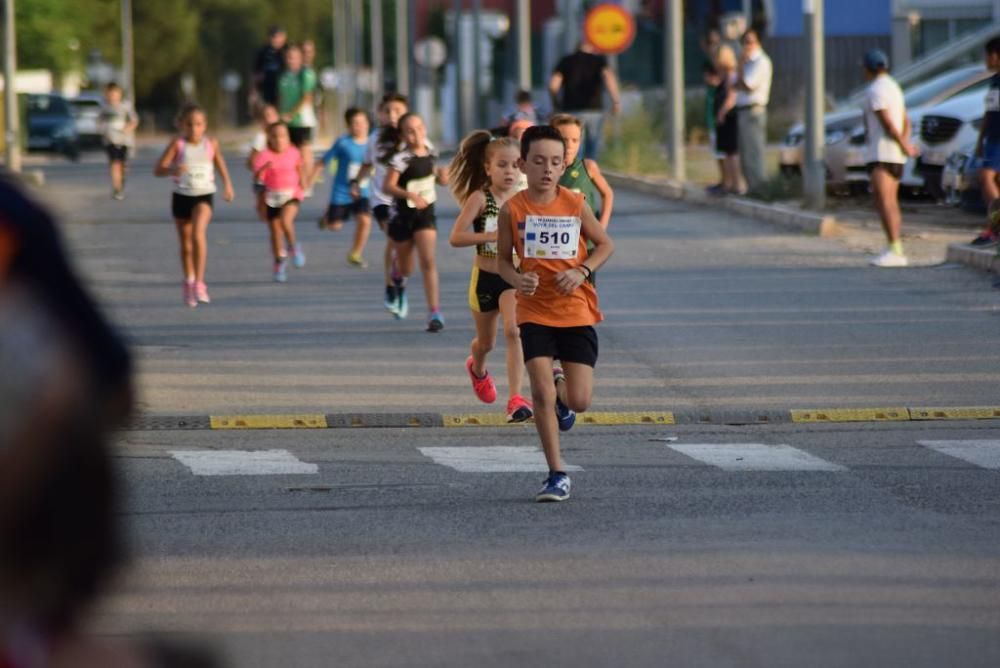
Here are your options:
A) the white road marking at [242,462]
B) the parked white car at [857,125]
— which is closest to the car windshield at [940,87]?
the parked white car at [857,125]

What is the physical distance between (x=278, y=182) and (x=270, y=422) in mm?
8417

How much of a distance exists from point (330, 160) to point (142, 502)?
38.1 ft

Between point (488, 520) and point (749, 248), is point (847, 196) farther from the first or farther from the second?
point (488, 520)

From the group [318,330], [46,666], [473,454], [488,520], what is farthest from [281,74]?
[46,666]

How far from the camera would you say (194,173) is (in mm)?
17688

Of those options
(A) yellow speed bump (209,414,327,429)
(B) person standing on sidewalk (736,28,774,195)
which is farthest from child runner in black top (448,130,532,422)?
(B) person standing on sidewalk (736,28,774,195)

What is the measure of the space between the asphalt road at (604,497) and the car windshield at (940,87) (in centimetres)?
813

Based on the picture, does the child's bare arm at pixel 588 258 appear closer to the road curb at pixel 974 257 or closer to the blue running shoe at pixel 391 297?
the blue running shoe at pixel 391 297

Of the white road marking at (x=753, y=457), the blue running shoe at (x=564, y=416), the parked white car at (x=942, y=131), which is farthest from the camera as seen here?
the parked white car at (x=942, y=131)

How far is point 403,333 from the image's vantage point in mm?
15750

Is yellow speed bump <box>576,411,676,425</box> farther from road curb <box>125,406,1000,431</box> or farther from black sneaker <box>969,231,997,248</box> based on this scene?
black sneaker <box>969,231,997,248</box>

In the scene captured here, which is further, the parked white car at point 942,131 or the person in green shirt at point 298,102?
the person in green shirt at point 298,102

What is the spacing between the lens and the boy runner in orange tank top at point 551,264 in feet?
29.5

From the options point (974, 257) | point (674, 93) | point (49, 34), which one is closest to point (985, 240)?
point (974, 257)
